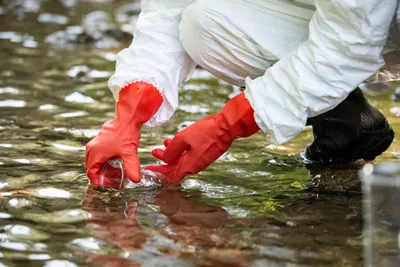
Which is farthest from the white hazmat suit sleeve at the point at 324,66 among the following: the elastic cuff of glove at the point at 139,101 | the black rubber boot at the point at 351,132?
Answer: the black rubber boot at the point at 351,132

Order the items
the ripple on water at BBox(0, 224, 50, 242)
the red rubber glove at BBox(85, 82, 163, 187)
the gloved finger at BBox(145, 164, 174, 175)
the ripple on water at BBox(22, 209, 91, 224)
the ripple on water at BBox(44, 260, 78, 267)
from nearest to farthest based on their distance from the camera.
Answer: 1. the ripple on water at BBox(44, 260, 78, 267)
2. the ripple on water at BBox(0, 224, 50, 242)
3. the ripple on water at BBox(22, 209, 91, 224)
4. the red rubber glove at BBox(85, 82, 163, 187)
5. the gloved finger at BBox(145, 164, 174, 175)

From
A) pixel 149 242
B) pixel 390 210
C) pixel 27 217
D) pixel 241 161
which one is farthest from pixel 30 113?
pixel 390 210

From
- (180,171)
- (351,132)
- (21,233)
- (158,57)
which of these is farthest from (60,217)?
(351,132)

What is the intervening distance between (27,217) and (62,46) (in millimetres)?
3357

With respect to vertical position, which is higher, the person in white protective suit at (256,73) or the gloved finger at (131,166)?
the person in white protective suit at (256,73)

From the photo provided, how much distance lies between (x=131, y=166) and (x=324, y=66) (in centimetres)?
67

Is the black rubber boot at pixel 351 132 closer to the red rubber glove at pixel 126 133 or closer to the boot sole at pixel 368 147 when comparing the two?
the boot sole at pixel 368 147

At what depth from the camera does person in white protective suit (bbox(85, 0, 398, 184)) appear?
7.78ft

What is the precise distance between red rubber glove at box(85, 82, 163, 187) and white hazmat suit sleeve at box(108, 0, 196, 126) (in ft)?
0.14

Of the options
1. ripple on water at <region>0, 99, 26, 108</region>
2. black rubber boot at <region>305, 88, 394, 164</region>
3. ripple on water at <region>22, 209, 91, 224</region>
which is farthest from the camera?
ripple on water at <region>0, 99, 26, 108</region>

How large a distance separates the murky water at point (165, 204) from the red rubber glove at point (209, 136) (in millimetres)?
112

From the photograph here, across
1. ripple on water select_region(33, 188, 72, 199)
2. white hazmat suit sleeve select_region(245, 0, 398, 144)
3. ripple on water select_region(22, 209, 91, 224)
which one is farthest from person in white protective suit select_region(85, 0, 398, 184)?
ripple on water select_region(22, 209, 91, 224)

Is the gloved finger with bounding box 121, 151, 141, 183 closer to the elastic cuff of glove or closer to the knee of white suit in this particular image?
the elastic cuff of glove

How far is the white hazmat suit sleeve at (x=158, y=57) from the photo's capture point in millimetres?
2734
